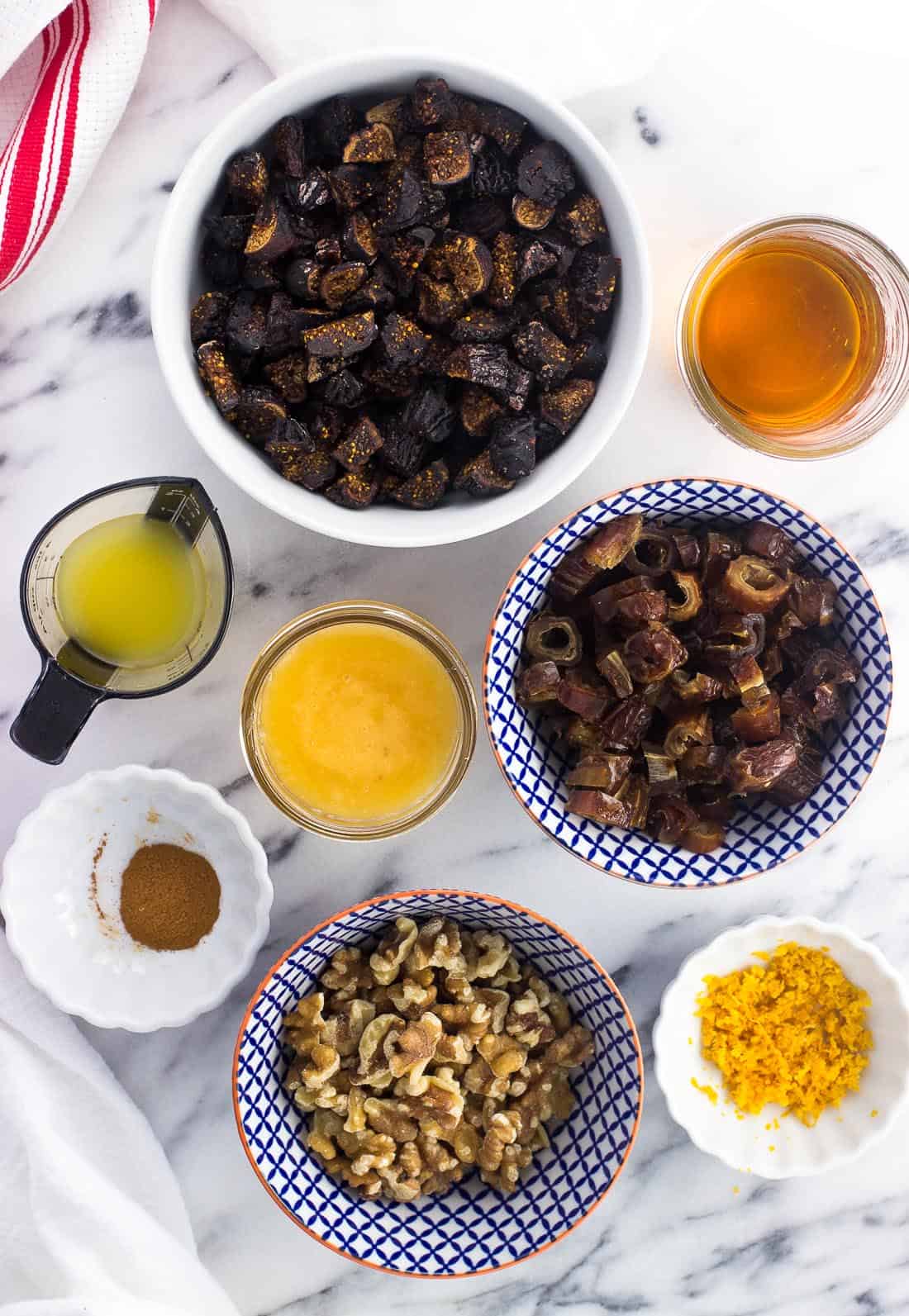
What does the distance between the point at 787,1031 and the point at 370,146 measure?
4.73 feet

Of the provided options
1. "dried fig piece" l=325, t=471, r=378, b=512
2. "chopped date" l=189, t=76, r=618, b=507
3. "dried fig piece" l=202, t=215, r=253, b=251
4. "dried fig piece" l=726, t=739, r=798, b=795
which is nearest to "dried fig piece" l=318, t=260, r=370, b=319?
"chopped date" l=189, t=76, r=618, b=507

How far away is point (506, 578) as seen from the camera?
1.81m

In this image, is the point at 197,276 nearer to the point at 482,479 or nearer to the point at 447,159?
the point at 447,159

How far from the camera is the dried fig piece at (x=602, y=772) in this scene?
150 cm

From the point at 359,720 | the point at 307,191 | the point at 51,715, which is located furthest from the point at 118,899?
the point at 307,191

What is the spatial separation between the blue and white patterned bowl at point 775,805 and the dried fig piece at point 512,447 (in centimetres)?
10

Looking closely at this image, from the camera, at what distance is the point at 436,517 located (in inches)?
61.4

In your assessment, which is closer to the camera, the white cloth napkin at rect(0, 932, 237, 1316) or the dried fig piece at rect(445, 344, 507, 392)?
the dried fig piece at rect(445, 344, 507, 392)

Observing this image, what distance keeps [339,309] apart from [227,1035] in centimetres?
116

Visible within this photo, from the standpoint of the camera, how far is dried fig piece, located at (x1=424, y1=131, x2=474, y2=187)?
4.71 ft

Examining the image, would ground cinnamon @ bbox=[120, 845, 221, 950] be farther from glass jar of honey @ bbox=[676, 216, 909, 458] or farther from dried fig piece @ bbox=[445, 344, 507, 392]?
glass jar of honey @ bbox=[676, 216, 909, 458]

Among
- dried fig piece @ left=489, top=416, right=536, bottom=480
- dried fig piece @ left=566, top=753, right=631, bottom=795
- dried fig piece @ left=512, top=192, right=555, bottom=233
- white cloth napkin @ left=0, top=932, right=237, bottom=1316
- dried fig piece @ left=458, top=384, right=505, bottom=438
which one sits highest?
dried fig piece @ left=512, top=192, right=555, bottom=233

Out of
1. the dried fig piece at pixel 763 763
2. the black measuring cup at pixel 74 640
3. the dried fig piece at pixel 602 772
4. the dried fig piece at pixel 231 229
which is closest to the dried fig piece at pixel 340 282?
the dried fig piece at pixel 231 229

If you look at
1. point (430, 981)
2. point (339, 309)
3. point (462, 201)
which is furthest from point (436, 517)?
point (430, 981)
